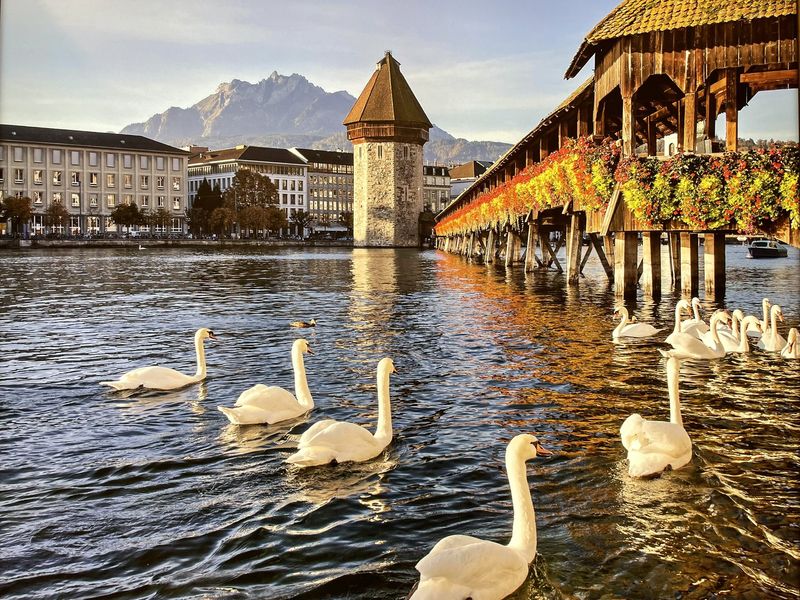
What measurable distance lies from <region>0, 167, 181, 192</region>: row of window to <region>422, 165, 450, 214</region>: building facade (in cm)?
6368

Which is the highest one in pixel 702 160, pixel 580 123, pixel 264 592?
pixel 580 123

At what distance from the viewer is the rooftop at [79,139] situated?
4889 inches

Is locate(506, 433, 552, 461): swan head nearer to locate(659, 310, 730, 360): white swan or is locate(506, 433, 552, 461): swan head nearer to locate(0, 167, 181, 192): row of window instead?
locate(659, 310, 730, 360): white swan

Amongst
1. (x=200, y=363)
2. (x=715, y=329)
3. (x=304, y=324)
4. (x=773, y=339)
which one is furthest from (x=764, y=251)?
(x=200, y=363)

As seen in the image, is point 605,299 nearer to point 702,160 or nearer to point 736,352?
point 702,160

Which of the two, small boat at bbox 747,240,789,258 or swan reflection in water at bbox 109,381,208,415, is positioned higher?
small boat at bbox 747,240,789,258

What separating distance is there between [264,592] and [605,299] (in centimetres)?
2130

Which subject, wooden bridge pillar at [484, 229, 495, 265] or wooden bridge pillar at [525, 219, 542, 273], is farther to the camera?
wooden bridge pillar at [484, 229, 495, 265]

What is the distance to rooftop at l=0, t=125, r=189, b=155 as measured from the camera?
12419 cm

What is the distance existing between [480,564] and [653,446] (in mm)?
2990

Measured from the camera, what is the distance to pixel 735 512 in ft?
21.4

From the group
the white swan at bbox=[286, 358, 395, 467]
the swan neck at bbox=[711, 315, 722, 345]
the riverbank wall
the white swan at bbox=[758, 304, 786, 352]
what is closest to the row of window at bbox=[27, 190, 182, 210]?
the riverbank wall

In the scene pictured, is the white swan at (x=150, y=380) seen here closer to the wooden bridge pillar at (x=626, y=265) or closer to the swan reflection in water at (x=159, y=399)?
the swan reflection in water at (x=159, y=399)

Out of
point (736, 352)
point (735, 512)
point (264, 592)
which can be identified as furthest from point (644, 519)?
point (736, 352)
